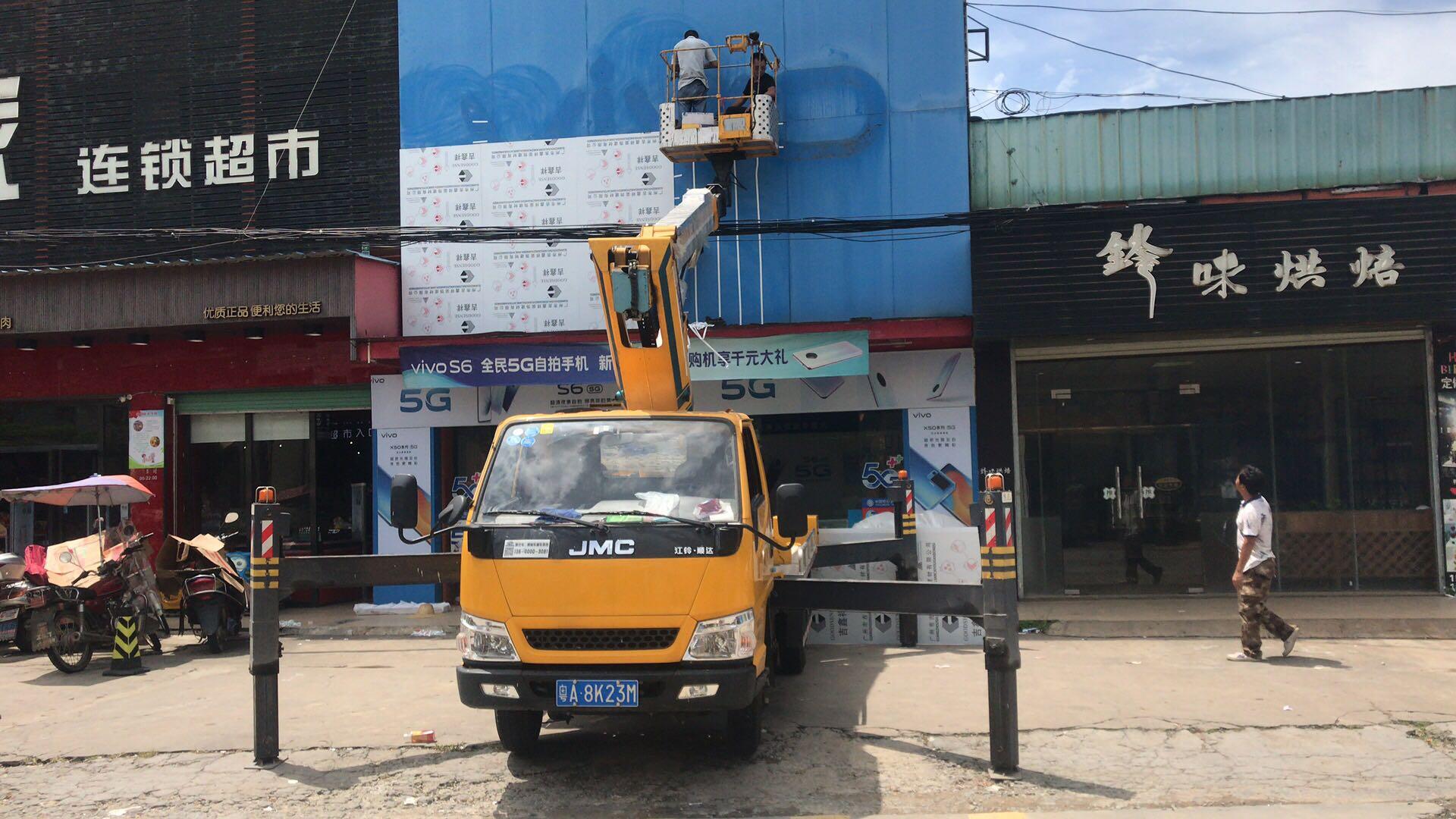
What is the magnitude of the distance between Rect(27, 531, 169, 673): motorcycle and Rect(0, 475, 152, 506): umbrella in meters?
0.58

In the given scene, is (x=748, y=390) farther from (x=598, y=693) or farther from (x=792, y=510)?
(x=598, y=693)

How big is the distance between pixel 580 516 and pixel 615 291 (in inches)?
82.5

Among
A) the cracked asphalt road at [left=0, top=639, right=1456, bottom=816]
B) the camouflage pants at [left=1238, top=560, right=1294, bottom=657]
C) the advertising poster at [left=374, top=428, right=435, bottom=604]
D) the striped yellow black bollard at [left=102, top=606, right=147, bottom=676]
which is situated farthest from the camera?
the advertising poster at [left=374, top=428, right=435, bottom=604]

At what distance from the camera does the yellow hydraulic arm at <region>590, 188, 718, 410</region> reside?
323 inches

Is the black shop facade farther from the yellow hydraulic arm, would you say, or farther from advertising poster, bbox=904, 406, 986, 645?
the yellow hydraulic arm

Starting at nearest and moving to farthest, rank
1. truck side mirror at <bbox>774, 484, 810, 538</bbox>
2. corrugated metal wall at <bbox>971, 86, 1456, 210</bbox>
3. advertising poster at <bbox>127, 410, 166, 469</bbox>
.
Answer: truck side mirror at <bbox>774, 484, 810, 538</bbox>, corrugated metal wall at <bbox>971, 86, 1456, 210</bbox>, advertising poster at <bbox>127, 410, 166, 469</bbox>

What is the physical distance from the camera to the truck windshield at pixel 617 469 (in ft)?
22.8

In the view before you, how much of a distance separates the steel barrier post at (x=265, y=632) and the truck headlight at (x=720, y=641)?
3.11m

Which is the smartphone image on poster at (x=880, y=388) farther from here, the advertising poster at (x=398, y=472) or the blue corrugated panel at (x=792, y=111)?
the advertising poster at (x=398, y=472)

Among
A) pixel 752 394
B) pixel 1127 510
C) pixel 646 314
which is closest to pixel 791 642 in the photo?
pixel 646 314

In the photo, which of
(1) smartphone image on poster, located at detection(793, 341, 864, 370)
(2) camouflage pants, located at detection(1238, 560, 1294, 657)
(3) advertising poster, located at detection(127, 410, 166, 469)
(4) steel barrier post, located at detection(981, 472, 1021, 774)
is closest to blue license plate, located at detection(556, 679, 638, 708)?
(4) steel barrier post, located at detection(981, 472, 1021, 774)

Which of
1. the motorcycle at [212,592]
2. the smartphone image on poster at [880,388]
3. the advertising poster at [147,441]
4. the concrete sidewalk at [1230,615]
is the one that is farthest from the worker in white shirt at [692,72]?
the advertising poster at [147,441]

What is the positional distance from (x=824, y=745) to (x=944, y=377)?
7863 mm

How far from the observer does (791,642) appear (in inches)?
390
